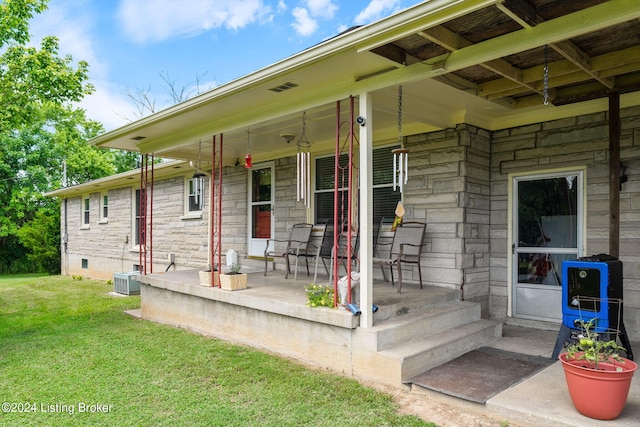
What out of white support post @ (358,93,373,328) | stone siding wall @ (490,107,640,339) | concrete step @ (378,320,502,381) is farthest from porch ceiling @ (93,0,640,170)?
concrete step @ (378,320,502,381)

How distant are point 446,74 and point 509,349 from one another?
8.36 ft

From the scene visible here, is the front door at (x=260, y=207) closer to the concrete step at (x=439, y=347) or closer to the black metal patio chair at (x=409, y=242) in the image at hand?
the black metal patio chair at (x=409, y=242)

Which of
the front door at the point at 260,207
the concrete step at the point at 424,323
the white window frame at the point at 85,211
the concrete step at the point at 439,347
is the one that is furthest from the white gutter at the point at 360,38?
the white window frame at the point at 85,211

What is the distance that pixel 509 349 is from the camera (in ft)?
13.0

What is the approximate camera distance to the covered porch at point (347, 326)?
3.46 meters

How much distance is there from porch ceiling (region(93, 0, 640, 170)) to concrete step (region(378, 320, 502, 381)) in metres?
2.13

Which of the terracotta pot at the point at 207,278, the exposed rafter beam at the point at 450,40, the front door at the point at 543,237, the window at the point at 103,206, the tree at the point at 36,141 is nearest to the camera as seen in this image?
the exposed rafter beam at the point at 450,40

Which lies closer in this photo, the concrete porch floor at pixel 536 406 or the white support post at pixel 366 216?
the concrete porch floor at pixel 536 406

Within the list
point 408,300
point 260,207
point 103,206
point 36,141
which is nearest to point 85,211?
point 103,206

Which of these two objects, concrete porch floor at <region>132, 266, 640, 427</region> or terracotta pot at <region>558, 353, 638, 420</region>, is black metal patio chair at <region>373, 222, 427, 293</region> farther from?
terracotta pot at <region>558, 353, 638, 420</region>

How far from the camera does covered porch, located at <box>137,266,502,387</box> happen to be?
3.46 metres

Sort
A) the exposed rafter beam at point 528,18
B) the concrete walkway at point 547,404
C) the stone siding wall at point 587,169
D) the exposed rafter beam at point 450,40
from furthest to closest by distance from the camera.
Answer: the stone siding wall at point 587,169 < the exposed rafter beam at point 450,40 < the concrete walkway at point 547,404 < the exposed rafter beam at point 528,18

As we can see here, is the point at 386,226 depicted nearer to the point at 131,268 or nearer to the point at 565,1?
the point at 565,1

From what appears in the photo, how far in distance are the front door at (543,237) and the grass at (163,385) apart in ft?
8.16
